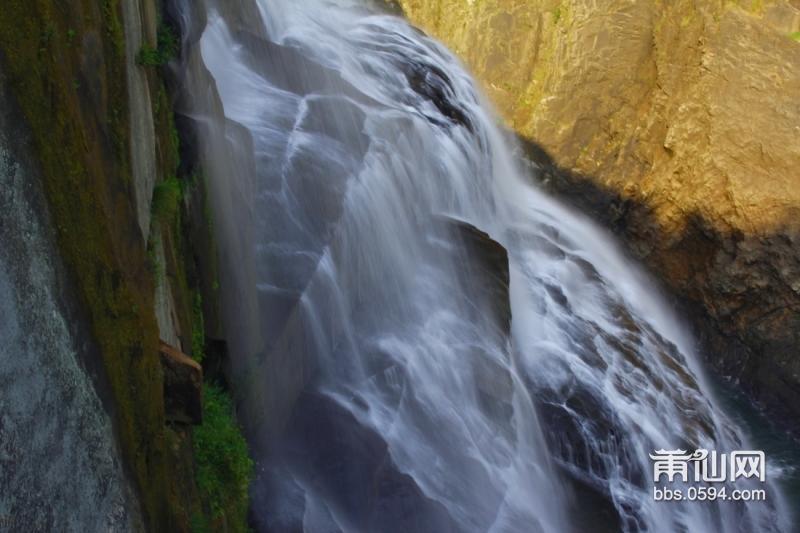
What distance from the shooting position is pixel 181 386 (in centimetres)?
332

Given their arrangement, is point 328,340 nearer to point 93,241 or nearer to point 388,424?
point 388,424

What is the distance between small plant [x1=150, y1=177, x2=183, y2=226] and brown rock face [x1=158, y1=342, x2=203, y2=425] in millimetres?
903

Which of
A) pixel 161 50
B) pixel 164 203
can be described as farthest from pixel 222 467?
pixel 161 50

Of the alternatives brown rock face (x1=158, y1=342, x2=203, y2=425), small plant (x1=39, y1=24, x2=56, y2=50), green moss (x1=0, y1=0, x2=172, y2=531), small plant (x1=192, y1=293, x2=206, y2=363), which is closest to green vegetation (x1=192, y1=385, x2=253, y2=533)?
small plant (x1=192, y1=293, x2=206, y2=363)

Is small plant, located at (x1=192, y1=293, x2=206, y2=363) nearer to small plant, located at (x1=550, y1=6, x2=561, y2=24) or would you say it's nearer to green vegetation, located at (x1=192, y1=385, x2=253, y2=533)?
green vegetation, located at (x1=192, y1=385, x2=253, y2=533)

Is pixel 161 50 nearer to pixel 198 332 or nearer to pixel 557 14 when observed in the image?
pixel 198 332

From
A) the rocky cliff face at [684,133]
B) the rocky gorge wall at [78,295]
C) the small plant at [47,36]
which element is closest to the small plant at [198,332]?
the rocky gorge wall at [78,295]

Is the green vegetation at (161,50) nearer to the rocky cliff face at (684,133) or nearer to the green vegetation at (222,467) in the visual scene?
the green vegetation at (222,467)

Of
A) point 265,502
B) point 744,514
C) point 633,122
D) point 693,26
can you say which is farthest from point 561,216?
point 265,502

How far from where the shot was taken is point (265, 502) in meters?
4.76

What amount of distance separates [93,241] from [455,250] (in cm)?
499

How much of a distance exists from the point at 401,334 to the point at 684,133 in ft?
23.8

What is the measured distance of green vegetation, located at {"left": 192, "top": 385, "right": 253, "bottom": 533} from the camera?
160 inches

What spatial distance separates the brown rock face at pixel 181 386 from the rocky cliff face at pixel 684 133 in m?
9.03
